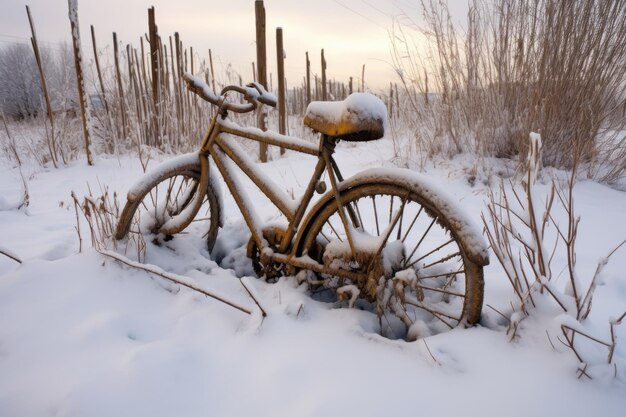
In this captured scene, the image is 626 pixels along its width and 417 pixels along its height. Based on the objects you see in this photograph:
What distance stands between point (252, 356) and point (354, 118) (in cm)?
95

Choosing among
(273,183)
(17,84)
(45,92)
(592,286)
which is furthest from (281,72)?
(17,84)

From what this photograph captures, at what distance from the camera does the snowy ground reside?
1130 mm

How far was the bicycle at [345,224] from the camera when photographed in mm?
1436

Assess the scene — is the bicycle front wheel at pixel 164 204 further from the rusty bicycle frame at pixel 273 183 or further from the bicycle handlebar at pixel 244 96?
the bicycle handlebar at pixel 244 96

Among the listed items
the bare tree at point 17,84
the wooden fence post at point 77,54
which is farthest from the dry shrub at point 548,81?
the bare tree at point 17,84

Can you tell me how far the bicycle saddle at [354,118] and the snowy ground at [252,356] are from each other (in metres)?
0.73

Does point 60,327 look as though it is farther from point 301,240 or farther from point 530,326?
point 530,326

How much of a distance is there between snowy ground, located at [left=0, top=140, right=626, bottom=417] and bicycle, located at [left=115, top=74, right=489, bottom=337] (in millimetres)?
133

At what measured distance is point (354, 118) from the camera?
1.44m

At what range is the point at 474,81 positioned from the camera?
12.3 feet

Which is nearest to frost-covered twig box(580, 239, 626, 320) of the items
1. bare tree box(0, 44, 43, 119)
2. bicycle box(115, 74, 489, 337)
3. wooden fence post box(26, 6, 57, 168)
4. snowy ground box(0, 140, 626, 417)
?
snowy ground box(0, 140, 626, 417)

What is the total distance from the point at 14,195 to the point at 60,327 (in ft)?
10.2

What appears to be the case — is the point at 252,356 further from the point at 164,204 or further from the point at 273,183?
the point at 164,204

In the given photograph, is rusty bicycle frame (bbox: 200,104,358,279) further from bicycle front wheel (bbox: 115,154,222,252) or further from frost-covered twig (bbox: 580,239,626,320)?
frost-covered twig (bbox: 580,239,626,320)
